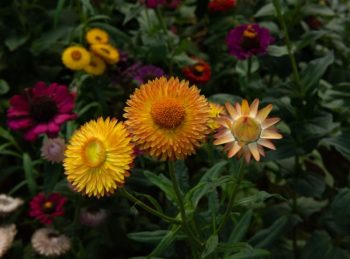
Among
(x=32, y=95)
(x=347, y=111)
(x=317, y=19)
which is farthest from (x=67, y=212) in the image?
(x=317, y=19)

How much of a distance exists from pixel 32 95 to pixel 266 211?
0.72 meters

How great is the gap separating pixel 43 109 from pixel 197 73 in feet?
1.88

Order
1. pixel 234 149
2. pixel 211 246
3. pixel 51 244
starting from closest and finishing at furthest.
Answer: pixel 234 149
pixel 211 246
pixel 51 244

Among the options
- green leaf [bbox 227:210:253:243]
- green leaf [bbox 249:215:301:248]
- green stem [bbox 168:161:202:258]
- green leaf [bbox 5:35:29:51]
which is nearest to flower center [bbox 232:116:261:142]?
green stem [bbox 168:161:202:258]

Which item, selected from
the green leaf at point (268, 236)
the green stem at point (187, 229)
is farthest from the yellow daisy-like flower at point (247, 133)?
the green leaf at point (268, 236)

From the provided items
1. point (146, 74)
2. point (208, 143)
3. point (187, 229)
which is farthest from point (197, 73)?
point (187, 229)

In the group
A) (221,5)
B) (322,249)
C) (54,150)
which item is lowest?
(322,249)

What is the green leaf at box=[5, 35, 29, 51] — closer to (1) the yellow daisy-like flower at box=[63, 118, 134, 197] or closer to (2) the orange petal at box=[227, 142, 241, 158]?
(1) the yellow daisy-like flower at box=[63, 118, 134, 197]

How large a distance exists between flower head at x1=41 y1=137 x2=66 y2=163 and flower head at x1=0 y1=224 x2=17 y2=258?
0.72ft

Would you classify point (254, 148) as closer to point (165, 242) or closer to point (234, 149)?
point (234, 149)

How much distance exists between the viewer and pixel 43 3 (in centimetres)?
208

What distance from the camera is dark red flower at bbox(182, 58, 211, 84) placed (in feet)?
5.66

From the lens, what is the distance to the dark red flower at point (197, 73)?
5.66 ft

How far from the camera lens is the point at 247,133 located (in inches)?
31.7
